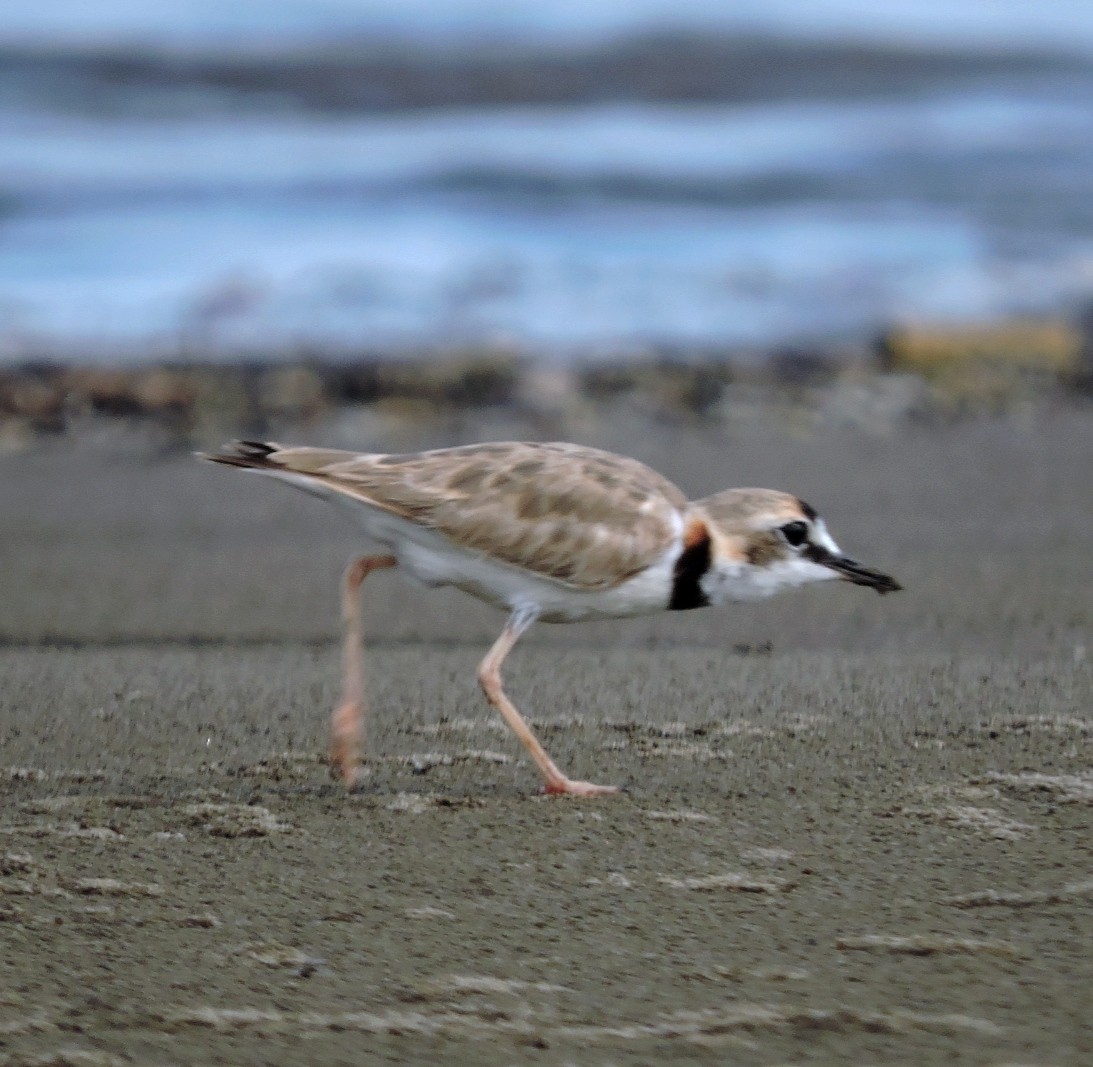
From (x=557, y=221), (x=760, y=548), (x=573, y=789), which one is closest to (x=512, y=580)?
(x=760, y=548)

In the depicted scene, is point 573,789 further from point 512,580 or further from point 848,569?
point 848,569

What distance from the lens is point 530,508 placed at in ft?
12.5

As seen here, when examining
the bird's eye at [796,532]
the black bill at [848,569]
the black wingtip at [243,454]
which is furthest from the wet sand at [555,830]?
the black wingtip at [243,454]

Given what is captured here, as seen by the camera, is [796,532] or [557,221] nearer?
[796,532]

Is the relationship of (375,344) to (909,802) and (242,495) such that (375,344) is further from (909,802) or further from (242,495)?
(909,802)

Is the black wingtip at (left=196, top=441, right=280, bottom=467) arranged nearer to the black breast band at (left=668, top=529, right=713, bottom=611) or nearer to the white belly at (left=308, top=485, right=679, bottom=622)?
the white belly at (left=308, top=485, right=679, bottom=622)

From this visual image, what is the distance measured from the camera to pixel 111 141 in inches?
527

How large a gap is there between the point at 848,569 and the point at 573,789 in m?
0.99

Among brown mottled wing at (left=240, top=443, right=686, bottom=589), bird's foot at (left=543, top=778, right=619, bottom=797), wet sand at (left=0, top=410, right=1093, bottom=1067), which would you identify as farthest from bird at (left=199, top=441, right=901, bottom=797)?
bird's foot at (left=543, top=778, right=619, bottom=797)

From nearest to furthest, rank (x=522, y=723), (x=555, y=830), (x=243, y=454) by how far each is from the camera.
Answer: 1. (x=555, y=830)
2. (x=522, y=723)
3. (x=243, y=454)

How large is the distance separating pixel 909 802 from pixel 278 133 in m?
11.4

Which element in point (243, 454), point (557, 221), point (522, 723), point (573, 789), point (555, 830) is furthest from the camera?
point (557, 221)

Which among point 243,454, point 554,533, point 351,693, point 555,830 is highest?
point 243,454

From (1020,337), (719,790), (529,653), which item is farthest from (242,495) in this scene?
(1020,337)
